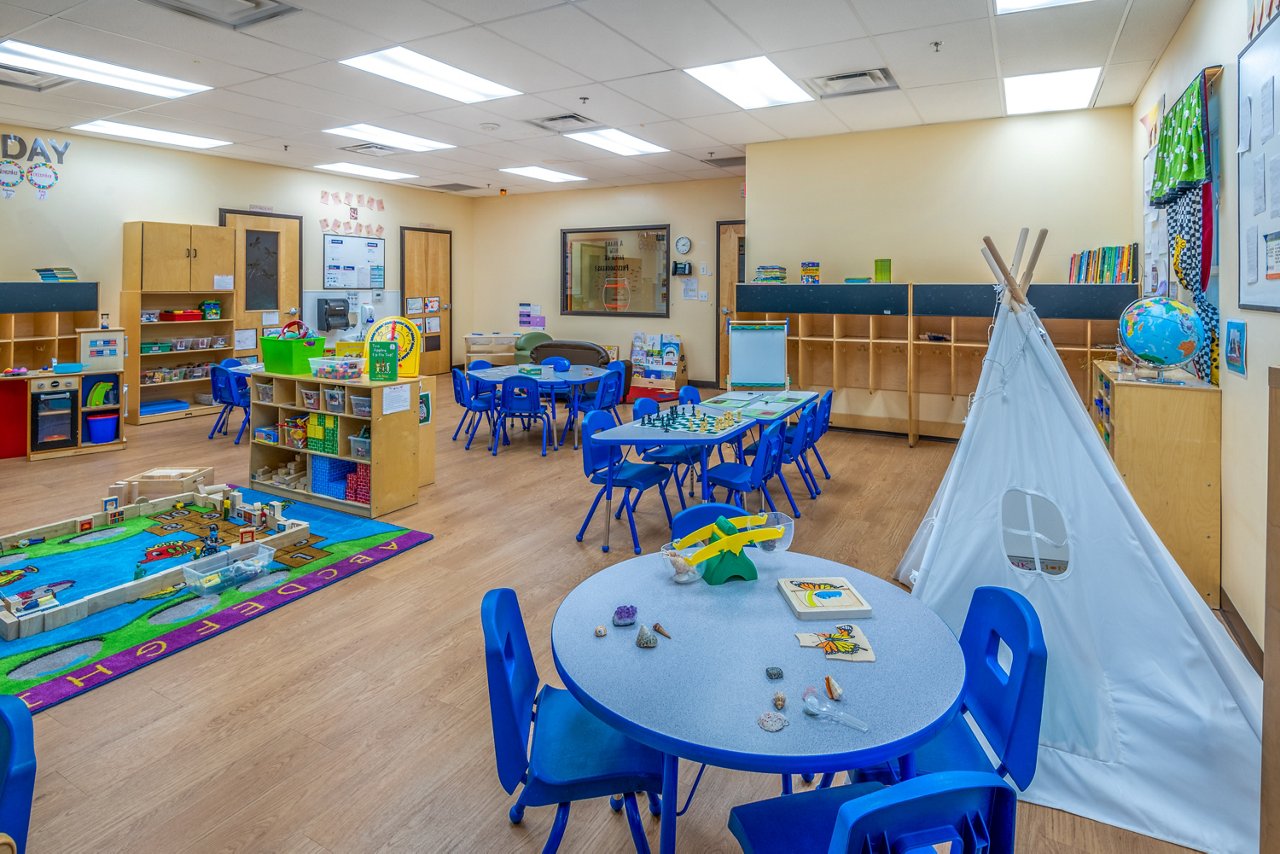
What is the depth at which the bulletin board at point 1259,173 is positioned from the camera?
284 centimetres

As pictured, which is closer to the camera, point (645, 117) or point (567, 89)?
point (567, 89)

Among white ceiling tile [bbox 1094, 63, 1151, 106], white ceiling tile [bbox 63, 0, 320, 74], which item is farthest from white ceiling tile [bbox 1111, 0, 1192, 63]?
white ceiling tile [bbox 63, 0, 320, 74]

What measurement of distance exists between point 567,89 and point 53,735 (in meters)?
5.62

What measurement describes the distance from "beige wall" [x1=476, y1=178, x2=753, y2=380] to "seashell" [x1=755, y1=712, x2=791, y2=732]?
9.97m

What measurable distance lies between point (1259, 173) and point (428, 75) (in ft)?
18.2

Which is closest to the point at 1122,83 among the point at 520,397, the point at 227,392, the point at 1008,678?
the point at 520,397

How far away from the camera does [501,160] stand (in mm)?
9594

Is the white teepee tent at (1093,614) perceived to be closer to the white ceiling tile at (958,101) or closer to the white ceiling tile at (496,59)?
the white ceiling tile at (496,59)

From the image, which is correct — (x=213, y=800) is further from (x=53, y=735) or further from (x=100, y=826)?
(x=53, y=735)

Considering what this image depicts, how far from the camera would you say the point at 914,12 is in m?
4.66

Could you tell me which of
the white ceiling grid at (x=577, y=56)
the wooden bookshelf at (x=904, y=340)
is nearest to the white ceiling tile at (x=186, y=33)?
the white ceiling grid at (x=577, y=56)

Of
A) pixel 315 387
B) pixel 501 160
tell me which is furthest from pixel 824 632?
pixel 501 160

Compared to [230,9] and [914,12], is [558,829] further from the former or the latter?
[230,9]

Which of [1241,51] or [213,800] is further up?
[1241,51]
